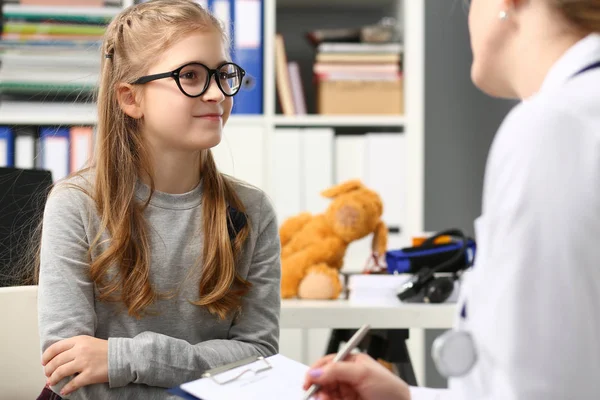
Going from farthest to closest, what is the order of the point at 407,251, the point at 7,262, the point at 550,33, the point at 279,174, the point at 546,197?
the point at 279,174
the point at 407,251
the point at 7,262
the point at 550,33
the point at 546,197

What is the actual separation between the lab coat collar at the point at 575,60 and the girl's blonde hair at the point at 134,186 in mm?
706

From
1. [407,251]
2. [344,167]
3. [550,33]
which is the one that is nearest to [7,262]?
[407,251]

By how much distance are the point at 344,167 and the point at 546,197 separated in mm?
2000

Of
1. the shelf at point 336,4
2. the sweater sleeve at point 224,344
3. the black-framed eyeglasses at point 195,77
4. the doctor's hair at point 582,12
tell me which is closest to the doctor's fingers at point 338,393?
the sweater sleeve at point 224,344

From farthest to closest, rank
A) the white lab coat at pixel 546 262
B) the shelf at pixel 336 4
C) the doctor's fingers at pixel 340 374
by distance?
the shelf at pixel 336 4, the doctor's fingers at pixel 340 374, the white lab coat at pixel 546 262

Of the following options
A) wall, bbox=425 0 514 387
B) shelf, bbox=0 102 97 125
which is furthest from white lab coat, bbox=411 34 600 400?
wall, bbox=425 0 514 387

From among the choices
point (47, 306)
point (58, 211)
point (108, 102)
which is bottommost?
point (47, 306)

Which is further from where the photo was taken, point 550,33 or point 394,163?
point 394,163

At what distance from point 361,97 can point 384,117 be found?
112 millimetres

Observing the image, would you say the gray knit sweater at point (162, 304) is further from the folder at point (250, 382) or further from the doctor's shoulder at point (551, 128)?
the doctor's shoulder at point (551, 128)

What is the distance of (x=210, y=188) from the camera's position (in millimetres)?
1304

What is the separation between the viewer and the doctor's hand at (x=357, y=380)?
763 mm

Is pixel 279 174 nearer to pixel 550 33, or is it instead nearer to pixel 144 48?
pixel 144 48

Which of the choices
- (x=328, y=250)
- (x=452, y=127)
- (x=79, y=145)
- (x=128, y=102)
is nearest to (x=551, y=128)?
(x=128, y=102)
